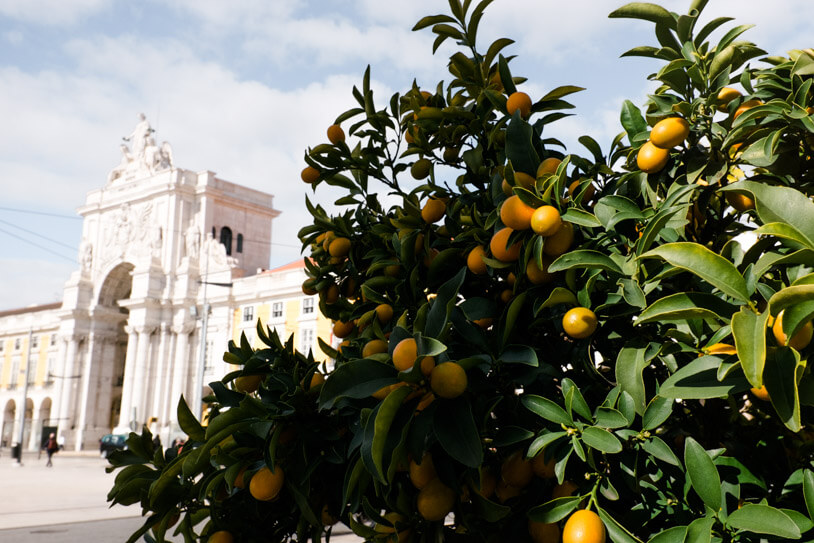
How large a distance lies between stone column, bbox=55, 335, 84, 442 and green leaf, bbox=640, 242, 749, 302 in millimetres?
46716

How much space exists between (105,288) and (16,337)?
45.5 feet

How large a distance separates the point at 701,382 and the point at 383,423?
55cm

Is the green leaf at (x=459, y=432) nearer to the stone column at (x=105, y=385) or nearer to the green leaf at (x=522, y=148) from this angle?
the green leaf at (x=522, y=148)

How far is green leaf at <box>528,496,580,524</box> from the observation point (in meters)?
1.26

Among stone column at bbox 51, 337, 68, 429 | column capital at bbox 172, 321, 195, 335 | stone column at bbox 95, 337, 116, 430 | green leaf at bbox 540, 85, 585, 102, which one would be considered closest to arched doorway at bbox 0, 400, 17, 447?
stone column at bbox 51, 337, 68, 429

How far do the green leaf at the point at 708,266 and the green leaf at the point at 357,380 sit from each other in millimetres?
510

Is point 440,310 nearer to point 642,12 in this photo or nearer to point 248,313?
point 642,12

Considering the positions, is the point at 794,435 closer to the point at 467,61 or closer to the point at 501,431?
the point at 501,431

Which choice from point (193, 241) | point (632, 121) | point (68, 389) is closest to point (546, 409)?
point (632, 121)

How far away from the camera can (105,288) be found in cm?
4412

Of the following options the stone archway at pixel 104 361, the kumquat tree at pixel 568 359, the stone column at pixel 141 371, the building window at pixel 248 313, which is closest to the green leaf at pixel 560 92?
the kumquat tree at pixel 568 359

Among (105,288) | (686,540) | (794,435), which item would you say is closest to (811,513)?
(686,540)

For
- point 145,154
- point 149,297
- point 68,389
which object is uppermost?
point 145,154

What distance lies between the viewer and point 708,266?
3.39ft
